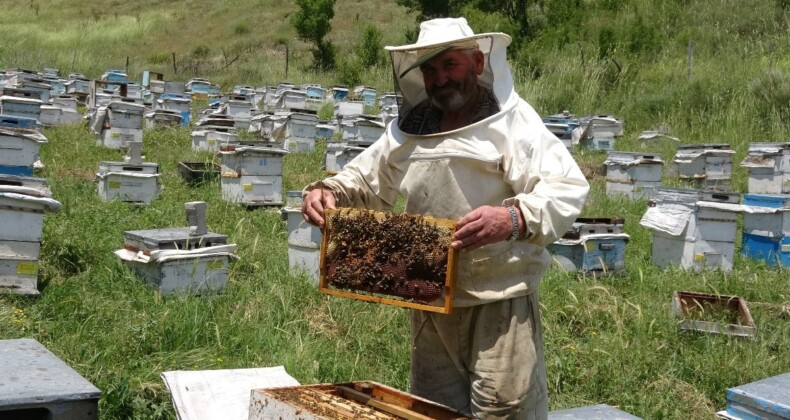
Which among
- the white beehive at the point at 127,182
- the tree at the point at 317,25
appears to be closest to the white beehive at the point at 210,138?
the white beehive at the point at 127,182

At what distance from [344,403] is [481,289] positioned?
→ 539 mm

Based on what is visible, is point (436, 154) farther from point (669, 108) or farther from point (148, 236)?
point (669, 108)

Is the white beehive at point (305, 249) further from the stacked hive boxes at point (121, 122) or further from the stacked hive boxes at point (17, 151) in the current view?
the stacked hive boxes at point (121, 122)

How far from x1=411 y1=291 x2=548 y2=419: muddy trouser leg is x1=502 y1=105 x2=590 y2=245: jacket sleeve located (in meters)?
0.30

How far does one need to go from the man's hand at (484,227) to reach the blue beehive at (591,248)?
4.02 m

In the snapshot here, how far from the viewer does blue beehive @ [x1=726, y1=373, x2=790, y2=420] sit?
10.4 feet

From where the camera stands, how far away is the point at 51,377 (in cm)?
272

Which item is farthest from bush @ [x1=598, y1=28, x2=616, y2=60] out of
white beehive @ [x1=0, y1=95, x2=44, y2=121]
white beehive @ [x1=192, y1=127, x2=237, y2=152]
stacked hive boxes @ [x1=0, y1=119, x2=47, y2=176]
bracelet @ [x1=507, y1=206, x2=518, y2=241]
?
bracelet @ [x1=507, y1=206, x2=518, y2=241]

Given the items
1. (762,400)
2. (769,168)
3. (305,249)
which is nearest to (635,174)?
(769,168)

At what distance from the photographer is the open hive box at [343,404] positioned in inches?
90.4

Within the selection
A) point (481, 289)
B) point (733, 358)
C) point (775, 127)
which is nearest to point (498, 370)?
point (481, 289)

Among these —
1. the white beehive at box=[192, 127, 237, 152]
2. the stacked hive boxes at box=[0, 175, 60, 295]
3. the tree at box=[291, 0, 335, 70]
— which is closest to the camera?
the stacked hive boxes at box=[0, 175, 60, 295]

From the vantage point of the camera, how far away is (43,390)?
257cm

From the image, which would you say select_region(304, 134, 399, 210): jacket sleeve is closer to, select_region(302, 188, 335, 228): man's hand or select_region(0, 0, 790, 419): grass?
select_region(302, 188, 335, 228): man's hand
